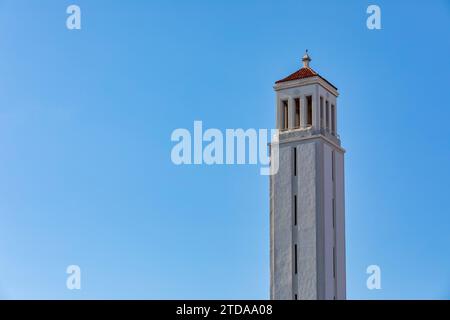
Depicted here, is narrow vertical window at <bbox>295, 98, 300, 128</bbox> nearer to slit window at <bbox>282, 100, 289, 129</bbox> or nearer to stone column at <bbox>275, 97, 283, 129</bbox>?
slit window at <bbox>282, 100, 289, 129</bbox>

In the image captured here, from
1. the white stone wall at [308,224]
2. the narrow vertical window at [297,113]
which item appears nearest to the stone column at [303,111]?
the narrow vertical window at [297,113]

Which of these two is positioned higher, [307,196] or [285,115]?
[285,115]

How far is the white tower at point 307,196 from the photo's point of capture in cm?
6369

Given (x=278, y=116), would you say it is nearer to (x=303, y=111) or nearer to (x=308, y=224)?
(x=303, y=111)

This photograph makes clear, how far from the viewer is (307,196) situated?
213 ft

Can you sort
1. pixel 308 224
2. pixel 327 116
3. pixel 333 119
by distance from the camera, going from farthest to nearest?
pixel 333 119
pixel 327 116
pixel 308 224

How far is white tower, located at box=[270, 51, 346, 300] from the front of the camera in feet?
209

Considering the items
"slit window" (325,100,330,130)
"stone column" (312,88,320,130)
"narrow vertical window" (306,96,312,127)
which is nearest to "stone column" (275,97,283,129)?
"narrow vertical window" (306,96,312,127)

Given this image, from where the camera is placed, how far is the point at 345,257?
6569cm

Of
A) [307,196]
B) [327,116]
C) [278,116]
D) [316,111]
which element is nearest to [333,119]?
[327,116]
